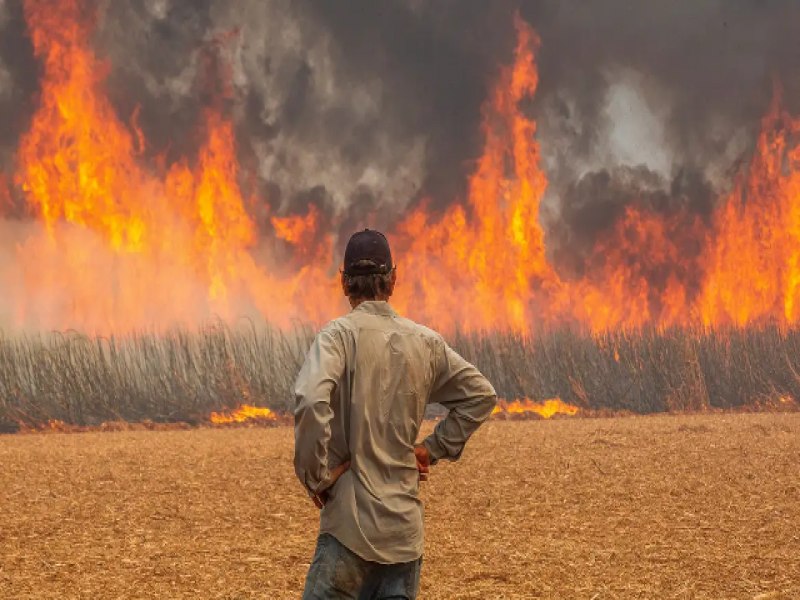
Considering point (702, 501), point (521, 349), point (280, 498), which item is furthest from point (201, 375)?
point (702, 501)

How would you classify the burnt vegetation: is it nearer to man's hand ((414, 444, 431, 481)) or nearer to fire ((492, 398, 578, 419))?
fire ((492, 398, 578, 419))

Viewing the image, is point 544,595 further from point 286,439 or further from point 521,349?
point 521,349

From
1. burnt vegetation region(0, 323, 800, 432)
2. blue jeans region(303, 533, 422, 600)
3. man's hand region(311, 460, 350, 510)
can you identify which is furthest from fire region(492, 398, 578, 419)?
man's hand region(311, 460, 350, 510)

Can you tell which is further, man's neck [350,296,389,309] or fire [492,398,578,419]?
fire [492,398,578,419]

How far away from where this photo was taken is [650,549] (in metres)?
7.39

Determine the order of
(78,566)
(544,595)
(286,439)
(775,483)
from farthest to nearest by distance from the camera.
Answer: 1. (286,439)
2. (775,483)
3. (78,566)
4. (544,595)

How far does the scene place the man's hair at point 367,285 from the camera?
3.06 metres

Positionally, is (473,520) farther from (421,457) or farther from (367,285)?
(367,285)

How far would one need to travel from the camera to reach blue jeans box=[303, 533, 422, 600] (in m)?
2.93

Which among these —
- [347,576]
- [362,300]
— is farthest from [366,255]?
[347,576]

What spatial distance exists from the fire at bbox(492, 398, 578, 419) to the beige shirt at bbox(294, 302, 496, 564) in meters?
15.4

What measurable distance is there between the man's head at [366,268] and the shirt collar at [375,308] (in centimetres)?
3

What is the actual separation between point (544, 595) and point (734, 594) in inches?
48.3

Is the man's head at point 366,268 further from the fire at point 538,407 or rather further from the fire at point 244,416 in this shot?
the fire at point 538,407
